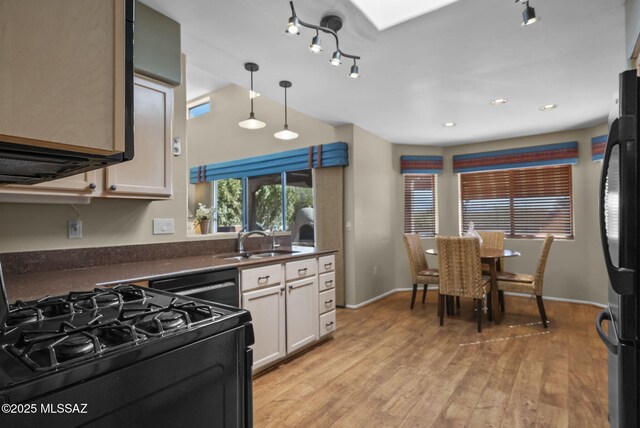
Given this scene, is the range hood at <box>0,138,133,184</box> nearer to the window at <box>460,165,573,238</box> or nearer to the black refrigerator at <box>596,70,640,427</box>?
the black refrigerator at <box>596,70,640,427</box>

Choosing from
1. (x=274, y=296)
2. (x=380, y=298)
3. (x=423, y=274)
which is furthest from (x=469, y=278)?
(x=274, y=296)

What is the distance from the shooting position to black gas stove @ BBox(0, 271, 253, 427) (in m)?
0.61

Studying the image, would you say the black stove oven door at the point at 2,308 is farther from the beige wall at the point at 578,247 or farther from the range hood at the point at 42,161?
the beige wall at the point at 578,247

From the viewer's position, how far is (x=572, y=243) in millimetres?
4543

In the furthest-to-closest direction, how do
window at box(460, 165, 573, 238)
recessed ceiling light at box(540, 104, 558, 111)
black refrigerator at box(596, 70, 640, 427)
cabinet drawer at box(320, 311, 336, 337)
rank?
window at box(460, 165, 573, 238)
recessed ceiling light at box(540, 104, 558, 111)
cabinet drawer at box(320, 311, 336, 337)
black refrigerator at box(596, 70, 640, 427)

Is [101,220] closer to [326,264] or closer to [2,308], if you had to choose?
[2,308]

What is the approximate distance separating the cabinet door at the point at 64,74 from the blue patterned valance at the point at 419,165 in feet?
16.4

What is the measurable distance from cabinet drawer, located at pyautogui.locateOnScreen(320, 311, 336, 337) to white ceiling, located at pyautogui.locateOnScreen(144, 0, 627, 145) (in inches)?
85.6

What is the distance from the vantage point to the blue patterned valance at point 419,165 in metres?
5.36

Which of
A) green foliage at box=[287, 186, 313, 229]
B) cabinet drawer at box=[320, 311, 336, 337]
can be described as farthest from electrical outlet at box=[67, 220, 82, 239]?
green foliage at box=[287, 186, 313, 229]

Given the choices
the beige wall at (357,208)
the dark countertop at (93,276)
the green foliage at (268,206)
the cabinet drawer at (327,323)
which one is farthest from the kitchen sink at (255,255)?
the green foliage at (268,206)

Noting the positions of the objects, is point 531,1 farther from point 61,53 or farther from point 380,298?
point 380,298

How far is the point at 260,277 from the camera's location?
240 cm

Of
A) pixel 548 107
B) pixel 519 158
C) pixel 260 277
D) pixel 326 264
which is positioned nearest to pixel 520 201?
pixel 519 158
